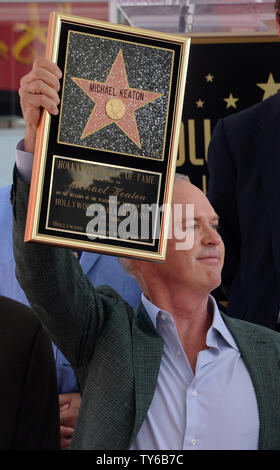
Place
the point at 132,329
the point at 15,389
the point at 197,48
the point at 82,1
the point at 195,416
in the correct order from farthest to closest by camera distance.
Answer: the point at 82,1 < the point at 197,48 < the point at 132,329 < the point at 195,416 < the point at 15,389

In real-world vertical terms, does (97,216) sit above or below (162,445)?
above

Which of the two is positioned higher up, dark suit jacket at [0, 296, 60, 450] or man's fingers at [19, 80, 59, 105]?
man's fingers at [19, 80, 59, 105]

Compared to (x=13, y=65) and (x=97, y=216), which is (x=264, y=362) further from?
(x=13, y=65)

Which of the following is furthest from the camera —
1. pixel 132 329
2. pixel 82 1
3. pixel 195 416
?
pixel 82 1

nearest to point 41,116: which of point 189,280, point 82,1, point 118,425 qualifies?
point 189,280

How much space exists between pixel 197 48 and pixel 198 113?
0.21 m

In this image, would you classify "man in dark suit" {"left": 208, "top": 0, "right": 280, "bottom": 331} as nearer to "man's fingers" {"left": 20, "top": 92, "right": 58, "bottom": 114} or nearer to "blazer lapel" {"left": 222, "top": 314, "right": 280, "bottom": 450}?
"blazer lapel" {"left": 222, "top": 314, "right": 280, "bottom": 450}

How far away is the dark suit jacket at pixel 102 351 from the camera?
5.02ft

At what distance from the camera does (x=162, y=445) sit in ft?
5.06

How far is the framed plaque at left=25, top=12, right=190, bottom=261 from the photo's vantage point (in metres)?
1.48

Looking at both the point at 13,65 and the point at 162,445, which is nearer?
the point at 162,445

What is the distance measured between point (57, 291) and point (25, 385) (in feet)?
0.61

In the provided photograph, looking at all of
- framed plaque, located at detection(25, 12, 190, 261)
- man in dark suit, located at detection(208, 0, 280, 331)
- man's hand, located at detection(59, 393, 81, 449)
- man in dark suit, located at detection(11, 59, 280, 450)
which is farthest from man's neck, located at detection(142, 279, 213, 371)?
man in dark suit, located at detection(208, 0, 280, 331)

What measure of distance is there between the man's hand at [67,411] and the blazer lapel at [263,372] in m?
0.51
